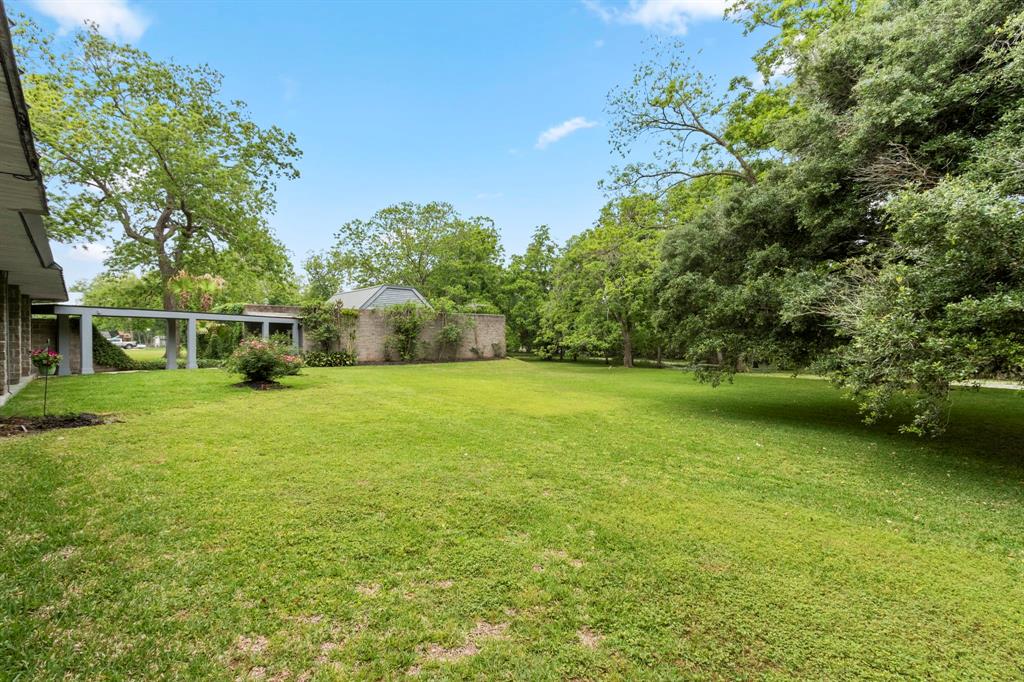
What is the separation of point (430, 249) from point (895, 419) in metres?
27.2

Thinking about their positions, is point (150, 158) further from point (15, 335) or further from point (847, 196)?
point (847, 196)

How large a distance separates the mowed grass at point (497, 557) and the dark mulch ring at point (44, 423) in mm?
427

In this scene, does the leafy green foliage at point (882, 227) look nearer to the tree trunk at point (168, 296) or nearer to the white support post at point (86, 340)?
the white support post at point (86, 340)

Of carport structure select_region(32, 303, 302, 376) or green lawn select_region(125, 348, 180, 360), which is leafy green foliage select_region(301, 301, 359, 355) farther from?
green lawn select_region(125, 348, 180, 360)

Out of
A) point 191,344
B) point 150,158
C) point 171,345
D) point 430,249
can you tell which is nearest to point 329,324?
point 191,344

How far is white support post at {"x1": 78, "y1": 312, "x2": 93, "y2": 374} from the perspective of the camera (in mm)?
13406

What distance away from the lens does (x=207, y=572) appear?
7.90ft

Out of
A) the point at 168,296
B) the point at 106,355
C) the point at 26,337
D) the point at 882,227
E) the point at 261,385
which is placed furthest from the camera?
the point at 168,296

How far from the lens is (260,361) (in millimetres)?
9945

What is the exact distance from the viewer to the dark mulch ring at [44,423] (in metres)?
5.27

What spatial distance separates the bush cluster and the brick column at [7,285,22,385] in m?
8.19

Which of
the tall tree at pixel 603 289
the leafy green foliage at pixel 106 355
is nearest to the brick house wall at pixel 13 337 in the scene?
the leafy green foliage at pixel 106 355

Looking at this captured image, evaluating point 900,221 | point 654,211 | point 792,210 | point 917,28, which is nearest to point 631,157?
point 654,211

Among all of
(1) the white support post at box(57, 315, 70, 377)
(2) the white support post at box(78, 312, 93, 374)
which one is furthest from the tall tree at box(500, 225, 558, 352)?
(1) the white support post at box(57, 315, 70, 377)
